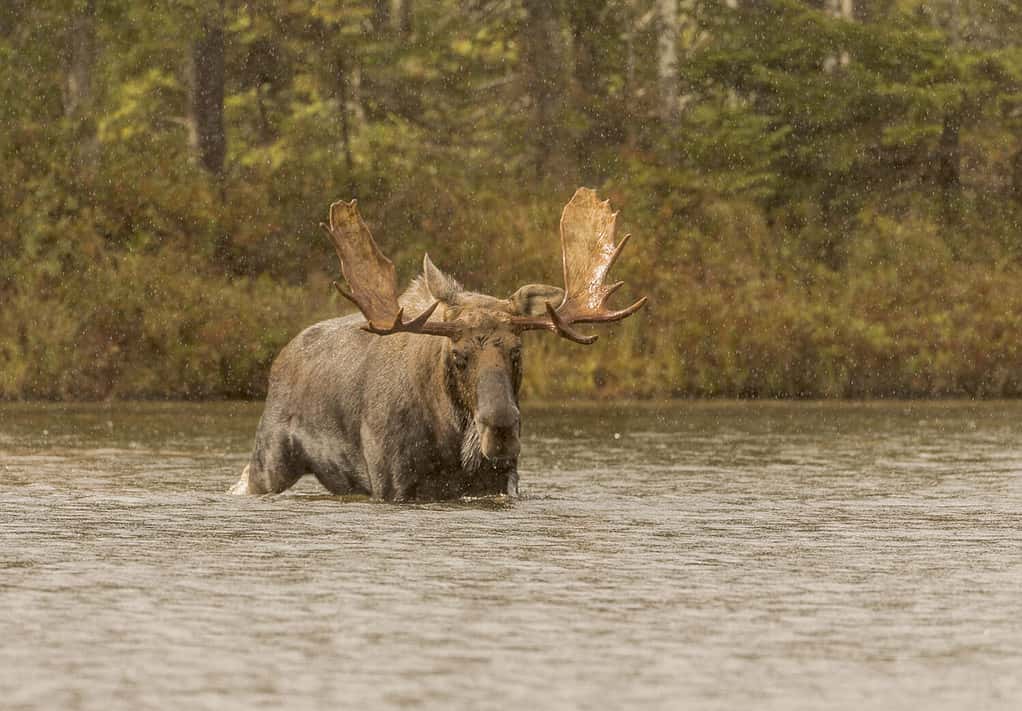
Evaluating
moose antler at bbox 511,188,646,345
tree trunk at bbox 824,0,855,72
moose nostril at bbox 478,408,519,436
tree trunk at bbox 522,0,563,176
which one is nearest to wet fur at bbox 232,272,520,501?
moose antler at bbox 511,188,646,345

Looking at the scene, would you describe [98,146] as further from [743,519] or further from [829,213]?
[743,519]

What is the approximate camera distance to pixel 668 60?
46375 mm

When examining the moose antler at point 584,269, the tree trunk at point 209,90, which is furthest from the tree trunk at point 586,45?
the moose antler at point 584,269

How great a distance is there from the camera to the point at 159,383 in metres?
36.7

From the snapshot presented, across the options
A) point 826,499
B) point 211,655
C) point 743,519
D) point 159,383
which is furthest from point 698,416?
point 211,655

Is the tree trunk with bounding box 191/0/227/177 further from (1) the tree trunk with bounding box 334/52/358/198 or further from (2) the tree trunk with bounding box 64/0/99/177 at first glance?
(1) the tree trunk with bounding box 334/52/358/198

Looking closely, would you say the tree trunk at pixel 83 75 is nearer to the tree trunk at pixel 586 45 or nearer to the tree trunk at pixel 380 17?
the tree trunk at pixel 380 17

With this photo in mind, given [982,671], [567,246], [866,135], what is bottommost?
[982,671]

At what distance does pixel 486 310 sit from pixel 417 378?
2.47ft

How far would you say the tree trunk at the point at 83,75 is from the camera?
42094 millimetres

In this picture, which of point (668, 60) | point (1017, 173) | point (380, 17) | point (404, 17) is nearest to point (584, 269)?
point (1017, 173)

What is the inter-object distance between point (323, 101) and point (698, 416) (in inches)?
829

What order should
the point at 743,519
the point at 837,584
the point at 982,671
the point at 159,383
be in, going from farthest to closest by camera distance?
1. the point at 159,383
2. the point at 743,519
3. the point at 837,584
4. the point at 982,671

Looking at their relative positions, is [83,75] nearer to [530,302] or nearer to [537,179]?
[537,179]
